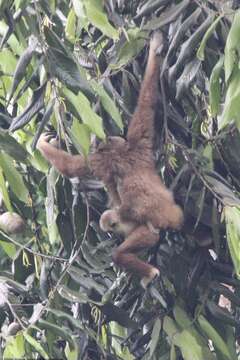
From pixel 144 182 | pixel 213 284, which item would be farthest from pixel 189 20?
pixel 213 284

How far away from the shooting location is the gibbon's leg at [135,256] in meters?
4.81

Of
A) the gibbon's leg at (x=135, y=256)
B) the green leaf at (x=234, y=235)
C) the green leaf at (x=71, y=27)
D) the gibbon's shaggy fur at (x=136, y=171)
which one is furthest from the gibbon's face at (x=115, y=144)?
the green leaf at (x=234, y=235)

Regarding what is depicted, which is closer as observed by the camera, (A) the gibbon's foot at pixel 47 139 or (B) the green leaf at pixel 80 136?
(B) the green leaf at pixel 80 136

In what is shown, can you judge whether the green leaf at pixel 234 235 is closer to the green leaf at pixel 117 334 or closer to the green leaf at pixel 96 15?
the green leaf at pixel 96 15

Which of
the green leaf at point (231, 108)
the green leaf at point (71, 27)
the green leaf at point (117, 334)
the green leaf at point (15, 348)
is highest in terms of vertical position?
the green leaf at point (71, 27)

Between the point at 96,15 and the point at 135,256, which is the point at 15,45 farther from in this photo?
the point at 135,256

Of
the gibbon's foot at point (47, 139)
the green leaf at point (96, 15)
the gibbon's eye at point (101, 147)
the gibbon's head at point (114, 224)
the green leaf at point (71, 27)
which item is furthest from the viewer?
the gibbon's eye at point (101, 147)

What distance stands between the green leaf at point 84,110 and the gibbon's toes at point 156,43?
101 centimetres

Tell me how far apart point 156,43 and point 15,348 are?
6.39ft

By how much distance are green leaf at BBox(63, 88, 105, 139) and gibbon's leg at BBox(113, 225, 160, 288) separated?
Result: 3.69ft

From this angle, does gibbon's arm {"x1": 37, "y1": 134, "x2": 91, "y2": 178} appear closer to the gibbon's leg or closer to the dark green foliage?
the dark green foliage

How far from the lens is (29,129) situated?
16.7ft

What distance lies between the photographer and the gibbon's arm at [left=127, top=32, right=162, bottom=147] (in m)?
4.77

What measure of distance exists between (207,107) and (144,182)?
51 centimetres
